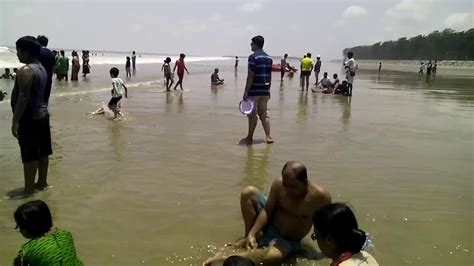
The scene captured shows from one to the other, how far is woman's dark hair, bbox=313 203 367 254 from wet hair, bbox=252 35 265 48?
5587 mm

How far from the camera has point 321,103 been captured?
14391 millimetres

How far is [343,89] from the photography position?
1745 centimetres

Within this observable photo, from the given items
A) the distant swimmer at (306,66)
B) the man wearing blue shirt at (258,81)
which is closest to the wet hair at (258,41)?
the man wearing blue shirt at (258,81)

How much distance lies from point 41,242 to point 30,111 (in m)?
2.68

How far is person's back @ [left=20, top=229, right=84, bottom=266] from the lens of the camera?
250 cm

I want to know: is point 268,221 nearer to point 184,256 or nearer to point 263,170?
point 184,256

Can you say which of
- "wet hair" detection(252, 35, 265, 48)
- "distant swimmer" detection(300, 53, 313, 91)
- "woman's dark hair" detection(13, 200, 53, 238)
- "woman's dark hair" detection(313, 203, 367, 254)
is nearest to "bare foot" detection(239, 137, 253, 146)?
"wet hair" detection(252, 35, 265, 48)

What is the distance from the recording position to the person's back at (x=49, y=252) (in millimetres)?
2496

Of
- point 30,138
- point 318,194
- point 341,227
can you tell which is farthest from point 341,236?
point 30,138

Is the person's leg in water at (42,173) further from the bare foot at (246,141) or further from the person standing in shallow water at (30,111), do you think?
the bare foot at (246,141)

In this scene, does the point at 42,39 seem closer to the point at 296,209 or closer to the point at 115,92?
the point at 115,92

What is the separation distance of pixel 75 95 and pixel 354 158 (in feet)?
37.3

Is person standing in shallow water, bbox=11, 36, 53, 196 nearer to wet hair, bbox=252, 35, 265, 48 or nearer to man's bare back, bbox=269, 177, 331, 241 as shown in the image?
man's bare back, bbox=269, 177, 331, 241

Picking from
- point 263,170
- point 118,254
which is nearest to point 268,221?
point 118,254
